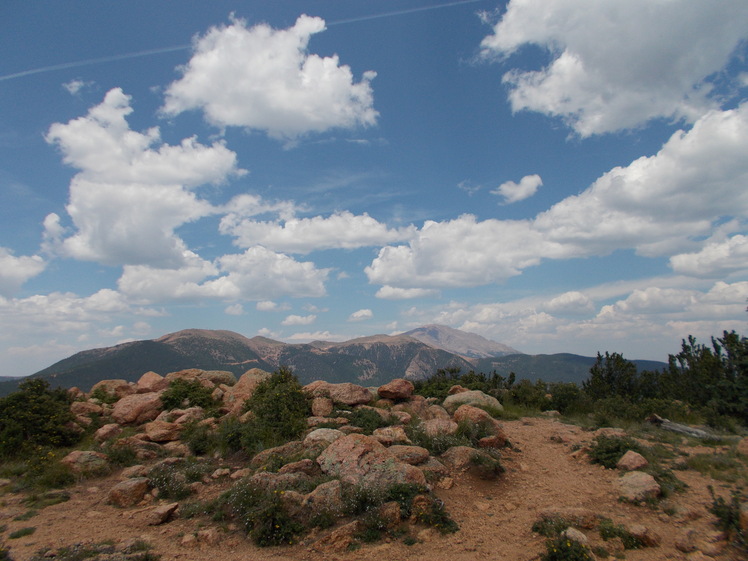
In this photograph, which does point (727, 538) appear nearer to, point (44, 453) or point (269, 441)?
point (269, 441)

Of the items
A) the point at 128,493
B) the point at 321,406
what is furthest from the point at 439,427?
the point at 128,493

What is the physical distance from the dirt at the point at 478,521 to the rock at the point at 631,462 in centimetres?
57

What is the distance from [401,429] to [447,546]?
4.97 metres

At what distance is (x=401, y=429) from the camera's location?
468 inches

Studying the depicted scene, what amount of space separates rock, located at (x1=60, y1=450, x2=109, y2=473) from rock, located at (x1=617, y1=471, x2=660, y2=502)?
1483 cm

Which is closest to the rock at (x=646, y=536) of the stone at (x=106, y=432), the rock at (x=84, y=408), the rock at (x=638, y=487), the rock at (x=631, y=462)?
the rock at (x=638, y=487)

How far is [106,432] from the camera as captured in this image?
1483 centimetres

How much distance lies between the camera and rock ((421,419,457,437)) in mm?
12086

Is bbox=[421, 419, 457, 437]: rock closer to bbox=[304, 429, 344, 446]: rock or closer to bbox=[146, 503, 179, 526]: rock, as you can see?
bbox=[304, 429, 344, 446]: rock

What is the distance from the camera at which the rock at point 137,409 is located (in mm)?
16297

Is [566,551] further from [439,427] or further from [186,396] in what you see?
[186,396]

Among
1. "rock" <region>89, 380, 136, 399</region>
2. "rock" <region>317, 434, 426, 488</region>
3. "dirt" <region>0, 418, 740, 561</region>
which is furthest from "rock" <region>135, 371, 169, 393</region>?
"rock" <region>317, 434, 426, 488</region>

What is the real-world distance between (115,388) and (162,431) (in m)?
7.88

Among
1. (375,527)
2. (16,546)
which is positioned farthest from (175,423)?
(375,527)
